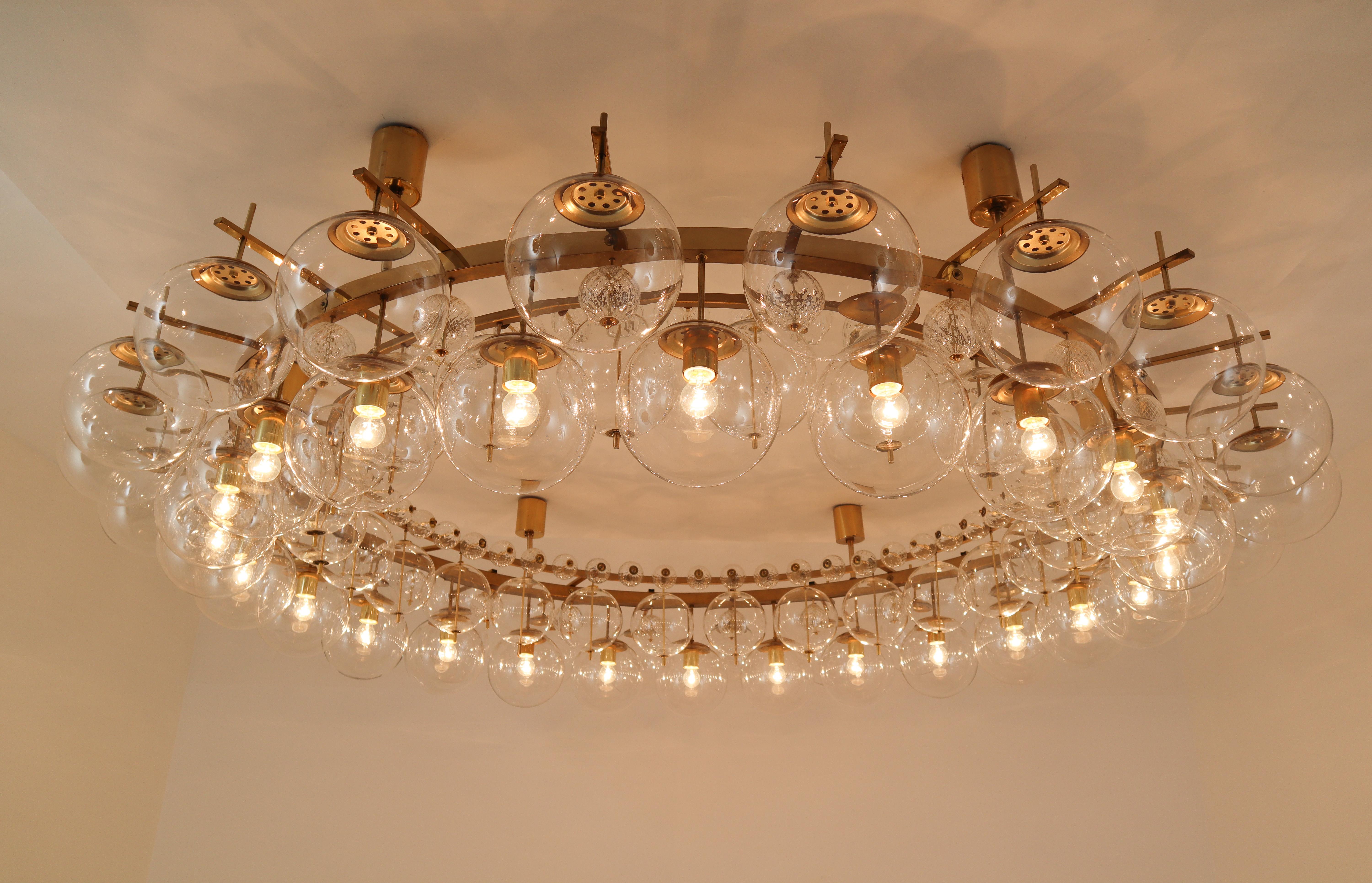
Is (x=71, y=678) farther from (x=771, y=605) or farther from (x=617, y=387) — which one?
(x=617, y=387)

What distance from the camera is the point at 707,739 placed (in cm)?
342

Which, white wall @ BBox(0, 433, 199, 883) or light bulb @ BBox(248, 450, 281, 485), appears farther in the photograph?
white wall @ BBox(0, 433, 199, 883)

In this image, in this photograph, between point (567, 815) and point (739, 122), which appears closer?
point (739, 122)

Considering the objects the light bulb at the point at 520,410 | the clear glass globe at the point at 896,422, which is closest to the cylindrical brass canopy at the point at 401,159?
the light bulb at the point at 520,410

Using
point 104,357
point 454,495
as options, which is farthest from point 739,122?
point 454,495

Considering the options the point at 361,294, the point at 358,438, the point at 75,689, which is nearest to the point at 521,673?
the point at 358,438

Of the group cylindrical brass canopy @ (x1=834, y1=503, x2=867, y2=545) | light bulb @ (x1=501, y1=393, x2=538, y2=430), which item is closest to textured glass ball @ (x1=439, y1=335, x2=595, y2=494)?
light bulb @ (x1=501, y1=393, x2=538, y2=430)

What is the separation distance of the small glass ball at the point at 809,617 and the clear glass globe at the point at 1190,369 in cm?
99

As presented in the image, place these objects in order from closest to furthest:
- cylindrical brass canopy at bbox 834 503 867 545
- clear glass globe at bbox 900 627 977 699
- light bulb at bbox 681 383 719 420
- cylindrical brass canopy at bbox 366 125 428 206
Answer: light bulb at bbox 681 383 719 420
cylindrical brass canopy at bbox 366 125 428 206
clear glass globe at bbox 900 627 977 699
cylindrical brass canopy at bbox 834 503 867 545

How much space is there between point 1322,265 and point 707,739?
8.37ft

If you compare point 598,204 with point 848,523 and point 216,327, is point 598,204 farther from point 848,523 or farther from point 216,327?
point 848,523

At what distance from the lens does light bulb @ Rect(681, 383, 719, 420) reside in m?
1.00

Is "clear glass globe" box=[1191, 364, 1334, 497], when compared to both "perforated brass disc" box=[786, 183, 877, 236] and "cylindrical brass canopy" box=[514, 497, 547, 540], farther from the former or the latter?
"cylindrical brass canopy" box=[514, 497, 547, 540]

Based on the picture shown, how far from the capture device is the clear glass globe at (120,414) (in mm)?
1274
